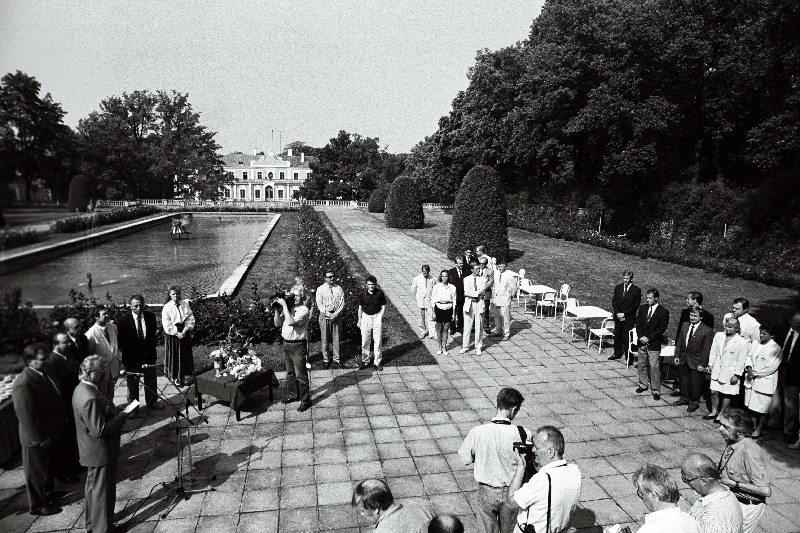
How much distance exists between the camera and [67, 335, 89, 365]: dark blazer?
603 centimetres

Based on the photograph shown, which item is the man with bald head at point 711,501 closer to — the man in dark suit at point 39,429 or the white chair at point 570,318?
the man in dark suit at point 39,429

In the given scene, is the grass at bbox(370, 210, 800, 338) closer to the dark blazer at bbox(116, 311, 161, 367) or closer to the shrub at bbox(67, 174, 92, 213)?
the dark blazer at bbox(116, 311, 161, 367)

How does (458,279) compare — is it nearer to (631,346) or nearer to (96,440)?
(631,346)

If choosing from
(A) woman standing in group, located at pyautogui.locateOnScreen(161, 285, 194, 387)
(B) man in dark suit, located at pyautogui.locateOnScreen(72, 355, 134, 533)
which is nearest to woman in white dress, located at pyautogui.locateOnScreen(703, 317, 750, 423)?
(B) man in dark suit, located at pyautogui.locateOnScreen(72, 355, 134, 533)

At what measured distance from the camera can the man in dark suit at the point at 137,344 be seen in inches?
296

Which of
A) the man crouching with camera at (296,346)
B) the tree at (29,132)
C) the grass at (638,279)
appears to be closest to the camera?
the tree at (29,132)

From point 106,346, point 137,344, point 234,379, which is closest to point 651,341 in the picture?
point 234,379

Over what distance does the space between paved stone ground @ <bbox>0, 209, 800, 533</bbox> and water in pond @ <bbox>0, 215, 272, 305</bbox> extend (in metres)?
1.38

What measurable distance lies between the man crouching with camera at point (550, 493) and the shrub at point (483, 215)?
17537 millimetres

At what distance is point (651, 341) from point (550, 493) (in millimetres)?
5679

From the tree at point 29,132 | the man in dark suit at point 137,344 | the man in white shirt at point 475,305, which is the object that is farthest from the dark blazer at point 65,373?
the man in white shirt at point 475,305

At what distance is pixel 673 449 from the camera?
6.78 m

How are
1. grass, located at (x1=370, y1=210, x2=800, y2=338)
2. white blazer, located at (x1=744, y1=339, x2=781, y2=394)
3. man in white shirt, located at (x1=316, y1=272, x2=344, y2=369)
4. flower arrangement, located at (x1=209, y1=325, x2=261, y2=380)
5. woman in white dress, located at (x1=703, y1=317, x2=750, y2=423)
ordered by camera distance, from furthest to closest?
grass, located at (x1=370, y1=210, x2=800, y2=338)
man in white shirt, located at (x1=316, y1=272, x2=344, y2=369)
flower arrangement, located at (x1=209, y1=325, x2=261, y2=380)
woman in white dress, located at (x1=703, y1=317, x2=750, y2=423)
white blazer, located at (x1=744, y1=339, x2=781, y2=394)

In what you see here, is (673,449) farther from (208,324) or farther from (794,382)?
(208,324)
